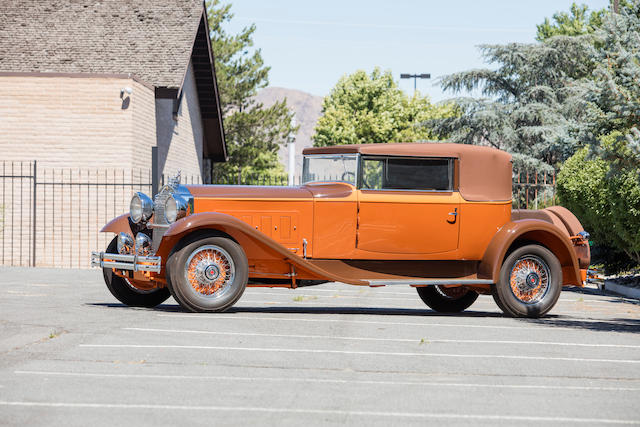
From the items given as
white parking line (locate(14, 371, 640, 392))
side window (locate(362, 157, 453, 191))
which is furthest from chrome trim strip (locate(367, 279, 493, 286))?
white parking line (locate(14, 371, 640, 392))

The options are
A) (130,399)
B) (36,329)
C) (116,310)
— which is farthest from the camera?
(116,310)

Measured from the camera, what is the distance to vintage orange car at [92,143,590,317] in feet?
32.9

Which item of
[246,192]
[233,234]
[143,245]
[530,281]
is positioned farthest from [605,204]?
[143,245]

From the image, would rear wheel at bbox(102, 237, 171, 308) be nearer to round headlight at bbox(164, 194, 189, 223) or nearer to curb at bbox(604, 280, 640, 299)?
round headlight at bbox(164, 194, 189, 223)

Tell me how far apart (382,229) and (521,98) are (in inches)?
1024

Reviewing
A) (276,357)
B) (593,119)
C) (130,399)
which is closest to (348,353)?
(276,357)

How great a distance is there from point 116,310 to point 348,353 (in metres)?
3.73

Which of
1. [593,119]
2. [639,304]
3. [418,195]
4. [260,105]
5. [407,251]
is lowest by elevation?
[639,304]

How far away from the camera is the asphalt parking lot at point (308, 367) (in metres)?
5.12

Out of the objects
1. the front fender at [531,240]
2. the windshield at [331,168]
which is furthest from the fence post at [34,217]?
the front fender at [531,240]

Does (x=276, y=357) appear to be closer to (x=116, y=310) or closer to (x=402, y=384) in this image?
(x=402, y=384)

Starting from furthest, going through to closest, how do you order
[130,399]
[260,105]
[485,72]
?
[260,105], [485,72], [130,399]

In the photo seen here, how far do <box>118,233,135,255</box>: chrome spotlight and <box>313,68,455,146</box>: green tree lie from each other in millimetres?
47593

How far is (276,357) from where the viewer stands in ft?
22.7
